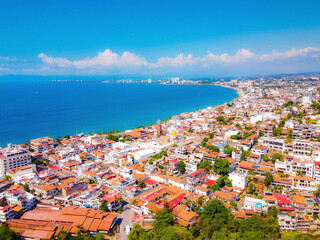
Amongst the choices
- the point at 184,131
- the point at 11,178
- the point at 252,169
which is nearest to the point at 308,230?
the point at 252,169

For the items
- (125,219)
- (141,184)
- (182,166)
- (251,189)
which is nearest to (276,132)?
(251,189)

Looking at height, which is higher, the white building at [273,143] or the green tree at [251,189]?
the white building at [273,143]

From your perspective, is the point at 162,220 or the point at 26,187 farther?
the point at 26,187

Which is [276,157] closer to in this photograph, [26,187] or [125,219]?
[125,219]

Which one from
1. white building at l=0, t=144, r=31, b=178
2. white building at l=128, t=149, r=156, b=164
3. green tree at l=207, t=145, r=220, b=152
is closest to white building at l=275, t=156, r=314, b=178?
green tree at l=207, t=145, r=220, b=152

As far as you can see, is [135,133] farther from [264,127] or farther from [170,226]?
[170,226]

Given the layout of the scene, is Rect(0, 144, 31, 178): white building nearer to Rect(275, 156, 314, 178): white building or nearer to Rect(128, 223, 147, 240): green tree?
Rect(128, 223, 147, 240): green tree

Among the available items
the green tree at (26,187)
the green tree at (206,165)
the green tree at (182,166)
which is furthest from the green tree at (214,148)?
the green tree at (26,187)

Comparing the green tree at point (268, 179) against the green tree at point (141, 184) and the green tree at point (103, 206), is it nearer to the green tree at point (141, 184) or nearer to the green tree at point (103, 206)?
the green tree at point (141, 184)
